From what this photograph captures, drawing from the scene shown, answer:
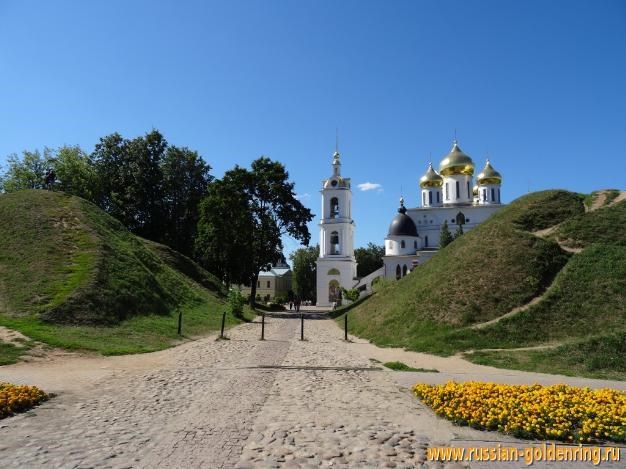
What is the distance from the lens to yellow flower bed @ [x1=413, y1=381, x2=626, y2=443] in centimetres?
627

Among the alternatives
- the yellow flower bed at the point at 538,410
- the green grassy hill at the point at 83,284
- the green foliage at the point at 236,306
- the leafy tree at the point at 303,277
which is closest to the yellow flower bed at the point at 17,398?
the green grassy hill at the point at 83,284

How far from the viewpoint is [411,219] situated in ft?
184

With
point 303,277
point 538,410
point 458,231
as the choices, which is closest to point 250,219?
point 458,231

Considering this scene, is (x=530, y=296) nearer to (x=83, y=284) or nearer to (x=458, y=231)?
(x=83, y=284)

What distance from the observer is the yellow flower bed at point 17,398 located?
7202mm

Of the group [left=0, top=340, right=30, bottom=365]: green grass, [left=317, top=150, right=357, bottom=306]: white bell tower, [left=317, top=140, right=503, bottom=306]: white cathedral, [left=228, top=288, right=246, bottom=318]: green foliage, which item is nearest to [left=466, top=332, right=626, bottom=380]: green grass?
[left=0, top=340, right=30, bottom=365]: green grass

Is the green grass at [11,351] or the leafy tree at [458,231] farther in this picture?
the leafy tree at [458,231]

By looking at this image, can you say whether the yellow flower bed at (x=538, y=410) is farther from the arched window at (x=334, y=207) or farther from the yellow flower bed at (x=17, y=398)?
the arched window at (x=334, y=207)

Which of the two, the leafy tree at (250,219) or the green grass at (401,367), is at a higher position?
the leafy tree at (250,219)

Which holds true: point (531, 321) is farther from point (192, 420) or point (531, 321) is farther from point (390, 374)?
point (192, 420)

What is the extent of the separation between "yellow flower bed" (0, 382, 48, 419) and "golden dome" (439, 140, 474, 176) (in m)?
56.9

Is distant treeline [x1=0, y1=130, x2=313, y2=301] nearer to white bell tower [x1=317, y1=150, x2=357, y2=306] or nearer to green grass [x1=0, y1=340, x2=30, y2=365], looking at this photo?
white bell tower [x1=317, y1=150, x2=357, y2=306]

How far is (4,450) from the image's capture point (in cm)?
573

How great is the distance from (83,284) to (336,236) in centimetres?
3676
